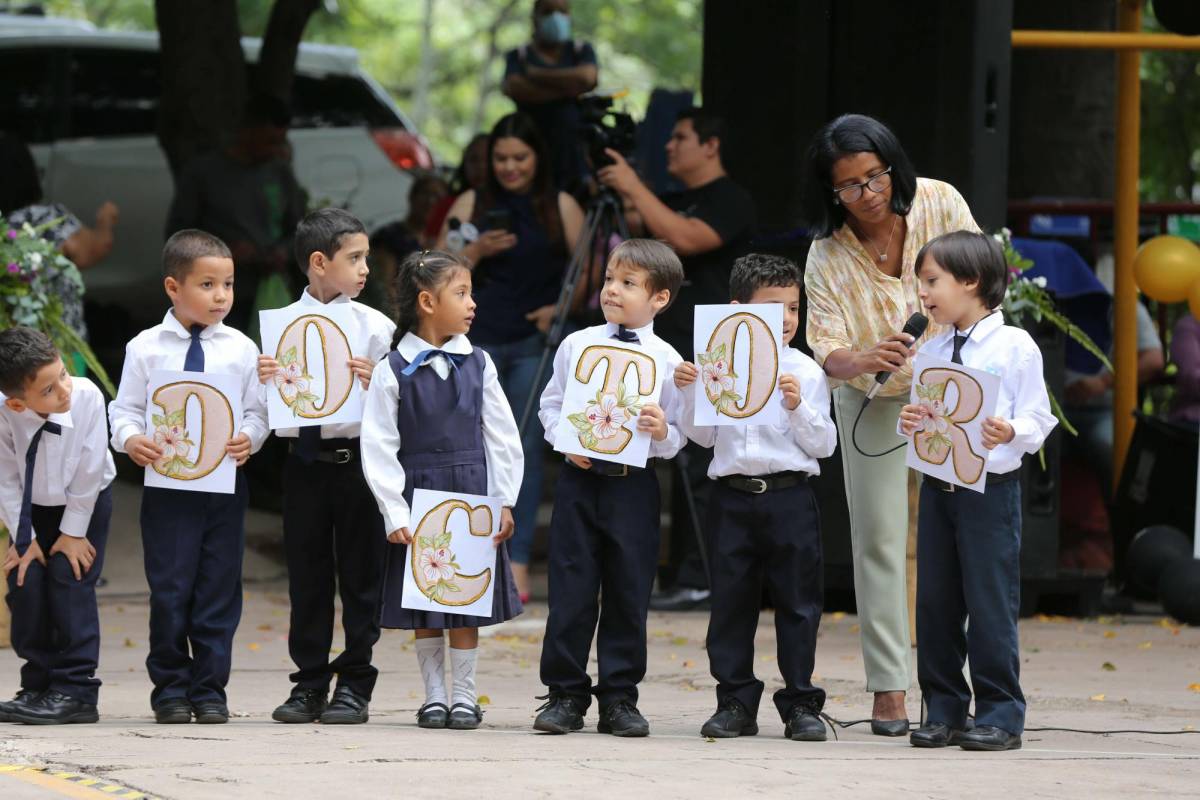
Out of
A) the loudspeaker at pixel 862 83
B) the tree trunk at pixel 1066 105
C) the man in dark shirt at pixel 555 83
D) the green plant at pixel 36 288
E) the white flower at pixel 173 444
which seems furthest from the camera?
the tree trunk at pixel 1066 105

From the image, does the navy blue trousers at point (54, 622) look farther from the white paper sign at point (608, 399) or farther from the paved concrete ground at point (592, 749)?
the white paper sign at point (608, 399)

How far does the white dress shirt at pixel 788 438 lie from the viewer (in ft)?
20.4

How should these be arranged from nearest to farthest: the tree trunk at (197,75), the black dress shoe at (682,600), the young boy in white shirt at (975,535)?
the young boy in white shirt at (975,535)
the black dress shoe at (682,600)
the tree trunk at (197,75)

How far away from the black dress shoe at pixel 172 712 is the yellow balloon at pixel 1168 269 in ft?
18.7

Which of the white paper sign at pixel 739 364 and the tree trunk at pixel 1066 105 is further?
the tree trunk at pixel 1066 105

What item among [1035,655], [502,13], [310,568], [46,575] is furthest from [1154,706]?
[502,13]

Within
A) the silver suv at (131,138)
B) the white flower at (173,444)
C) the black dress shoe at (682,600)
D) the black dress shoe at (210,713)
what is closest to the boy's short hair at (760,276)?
the white flower at (173,444)

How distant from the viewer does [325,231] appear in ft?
21.2

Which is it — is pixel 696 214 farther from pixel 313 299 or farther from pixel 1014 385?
pixel 1014 385

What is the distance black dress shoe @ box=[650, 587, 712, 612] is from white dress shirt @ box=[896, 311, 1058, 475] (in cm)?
402

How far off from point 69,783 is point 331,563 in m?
1.50

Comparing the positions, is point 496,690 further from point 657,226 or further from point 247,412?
point 657,226

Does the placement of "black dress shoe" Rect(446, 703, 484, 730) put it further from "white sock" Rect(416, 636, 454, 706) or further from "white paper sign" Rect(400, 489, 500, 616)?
"white paper sign" Rect(400, 489, 500, 616)

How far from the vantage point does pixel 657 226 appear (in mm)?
9211
